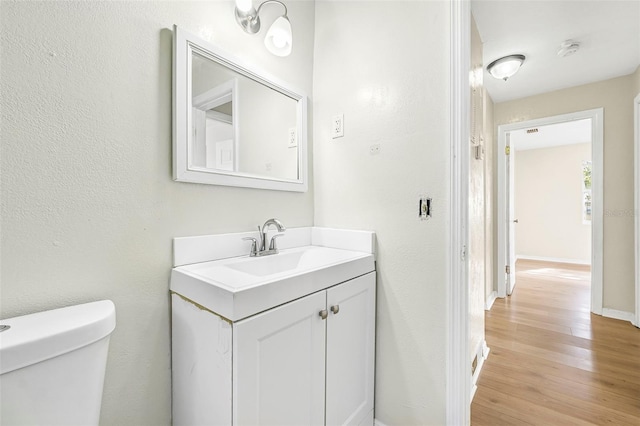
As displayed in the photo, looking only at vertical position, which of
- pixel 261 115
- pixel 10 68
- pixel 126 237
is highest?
pixel 261 115

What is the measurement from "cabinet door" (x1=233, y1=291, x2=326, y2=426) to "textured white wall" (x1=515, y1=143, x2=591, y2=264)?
→ 6.12 meters

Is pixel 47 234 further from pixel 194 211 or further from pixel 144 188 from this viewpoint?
pixel 194 211

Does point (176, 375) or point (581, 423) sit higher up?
point (176, 375)

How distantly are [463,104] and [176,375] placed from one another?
148cm

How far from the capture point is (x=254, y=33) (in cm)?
123

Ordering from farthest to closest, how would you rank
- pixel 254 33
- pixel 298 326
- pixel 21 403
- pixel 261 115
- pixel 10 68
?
pixel 261 115 → pixel 254 33 → pixel 298 326 → pixel 10 68 → pixel 21 403

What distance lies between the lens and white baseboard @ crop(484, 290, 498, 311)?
2832 millimetres

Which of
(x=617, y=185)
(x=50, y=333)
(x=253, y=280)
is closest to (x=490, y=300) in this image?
(x=617, y=185)

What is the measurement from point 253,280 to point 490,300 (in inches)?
120

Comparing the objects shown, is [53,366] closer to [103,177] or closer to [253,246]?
[103,177]

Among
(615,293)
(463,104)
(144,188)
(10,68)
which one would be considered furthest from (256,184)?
(615,293)

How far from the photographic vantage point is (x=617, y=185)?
8.43ft

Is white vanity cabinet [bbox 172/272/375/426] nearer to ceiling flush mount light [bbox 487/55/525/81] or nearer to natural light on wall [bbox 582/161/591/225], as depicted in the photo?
ceiling flush mount light [bbox 487/55/525/81]

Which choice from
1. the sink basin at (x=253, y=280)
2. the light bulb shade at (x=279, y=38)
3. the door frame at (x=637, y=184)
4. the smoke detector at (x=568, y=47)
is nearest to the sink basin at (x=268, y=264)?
the sink basin at (x=253, y=280)
